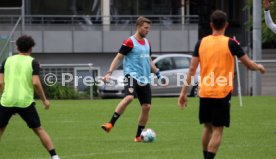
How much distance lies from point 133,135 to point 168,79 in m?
16.4

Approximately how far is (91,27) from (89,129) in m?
22.7

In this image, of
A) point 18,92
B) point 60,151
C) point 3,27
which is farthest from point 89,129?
point 3,27

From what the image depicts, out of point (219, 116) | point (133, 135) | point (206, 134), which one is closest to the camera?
point (219, 116)

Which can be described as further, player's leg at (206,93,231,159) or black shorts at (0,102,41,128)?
black shorts at (0,102,41,128)

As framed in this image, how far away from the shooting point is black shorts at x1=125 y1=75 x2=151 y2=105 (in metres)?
14.6

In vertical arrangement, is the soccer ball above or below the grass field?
above

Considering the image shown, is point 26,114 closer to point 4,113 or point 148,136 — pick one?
point 4,113

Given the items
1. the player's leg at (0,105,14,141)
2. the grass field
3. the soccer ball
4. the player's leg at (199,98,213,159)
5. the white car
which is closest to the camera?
the player's leg at (199,98,213,159)

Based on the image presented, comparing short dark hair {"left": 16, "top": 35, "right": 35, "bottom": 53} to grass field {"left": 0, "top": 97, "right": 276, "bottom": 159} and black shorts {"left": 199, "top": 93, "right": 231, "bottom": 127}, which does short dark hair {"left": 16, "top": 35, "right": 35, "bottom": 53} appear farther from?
black shorts {"left": 199, "top": 93, "right": 231, "bottom": 127}

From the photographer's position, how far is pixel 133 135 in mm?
15492

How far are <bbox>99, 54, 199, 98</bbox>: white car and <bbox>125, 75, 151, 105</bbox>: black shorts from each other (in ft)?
55.7

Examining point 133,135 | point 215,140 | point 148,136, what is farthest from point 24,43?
point 133,135

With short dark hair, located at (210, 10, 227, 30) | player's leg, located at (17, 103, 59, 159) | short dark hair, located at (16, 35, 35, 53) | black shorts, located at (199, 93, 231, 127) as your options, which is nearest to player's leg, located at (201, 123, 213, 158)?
black shorts, located at (199, 93, 231, 127)

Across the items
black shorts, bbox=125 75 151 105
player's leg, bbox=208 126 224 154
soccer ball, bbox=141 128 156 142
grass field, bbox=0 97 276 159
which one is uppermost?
black shorts, bbox=125 75 151 105
